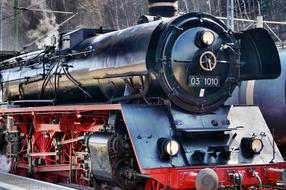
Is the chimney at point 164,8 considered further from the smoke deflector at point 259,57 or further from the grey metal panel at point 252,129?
the grey metal panel at point 252,129

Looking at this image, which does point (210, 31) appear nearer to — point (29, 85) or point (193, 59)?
point (193, 59)

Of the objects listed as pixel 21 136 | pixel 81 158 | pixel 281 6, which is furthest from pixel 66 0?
pixel 81 158

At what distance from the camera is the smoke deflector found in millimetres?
8039

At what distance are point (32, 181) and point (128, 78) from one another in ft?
7.14

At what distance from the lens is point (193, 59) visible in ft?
24.2

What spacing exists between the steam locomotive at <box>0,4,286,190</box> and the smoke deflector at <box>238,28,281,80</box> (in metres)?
0.02

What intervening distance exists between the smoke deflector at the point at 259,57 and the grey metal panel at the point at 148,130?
1.62m

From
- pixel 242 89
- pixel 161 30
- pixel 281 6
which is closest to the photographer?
pixel 161 30

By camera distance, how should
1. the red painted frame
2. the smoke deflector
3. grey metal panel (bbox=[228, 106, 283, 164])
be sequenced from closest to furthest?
the red painted frame → grey metal panel (bbox=[228, 106, 283, 164]) → the smoke deflector

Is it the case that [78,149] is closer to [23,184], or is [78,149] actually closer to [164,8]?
[23,184]

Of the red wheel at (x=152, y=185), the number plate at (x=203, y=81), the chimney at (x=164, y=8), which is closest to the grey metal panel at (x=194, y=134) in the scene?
the red wheel at (x=152, y=185)

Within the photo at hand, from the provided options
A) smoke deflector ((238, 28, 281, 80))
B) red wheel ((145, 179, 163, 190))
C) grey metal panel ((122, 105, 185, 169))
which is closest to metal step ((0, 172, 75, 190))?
red wheel ((145, 179, 163, 190))

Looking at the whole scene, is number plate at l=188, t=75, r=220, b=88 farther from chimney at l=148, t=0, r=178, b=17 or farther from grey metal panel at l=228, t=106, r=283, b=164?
chimney at l=148, t=0, r=178, b=17

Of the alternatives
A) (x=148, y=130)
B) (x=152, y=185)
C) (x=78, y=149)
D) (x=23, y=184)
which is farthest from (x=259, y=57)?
(x=23, y=184)
